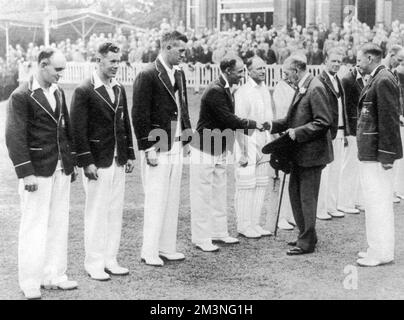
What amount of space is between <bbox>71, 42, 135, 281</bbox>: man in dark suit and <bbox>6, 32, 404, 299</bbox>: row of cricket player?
0.01 m

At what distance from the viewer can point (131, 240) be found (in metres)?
8.09

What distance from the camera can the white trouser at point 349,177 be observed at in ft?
32.4

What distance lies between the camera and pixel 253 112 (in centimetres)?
823

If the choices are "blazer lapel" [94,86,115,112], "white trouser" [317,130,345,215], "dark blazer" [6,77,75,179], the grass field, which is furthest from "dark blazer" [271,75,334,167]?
"dark blazer" [6,77,75,179]

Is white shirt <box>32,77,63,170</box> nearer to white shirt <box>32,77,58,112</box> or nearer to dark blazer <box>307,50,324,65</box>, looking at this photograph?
white shirt <box>32,77,58,112</box>

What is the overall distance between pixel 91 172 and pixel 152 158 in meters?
0.86

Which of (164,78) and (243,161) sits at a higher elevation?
(164,78)

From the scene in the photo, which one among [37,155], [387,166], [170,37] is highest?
[170,37]

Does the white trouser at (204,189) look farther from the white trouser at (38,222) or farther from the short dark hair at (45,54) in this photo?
the short dark hair at (45,54)

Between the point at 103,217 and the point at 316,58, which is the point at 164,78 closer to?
the point at 103,217

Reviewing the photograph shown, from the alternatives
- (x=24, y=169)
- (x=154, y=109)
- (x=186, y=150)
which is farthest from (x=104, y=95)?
(x=186, y=150)
